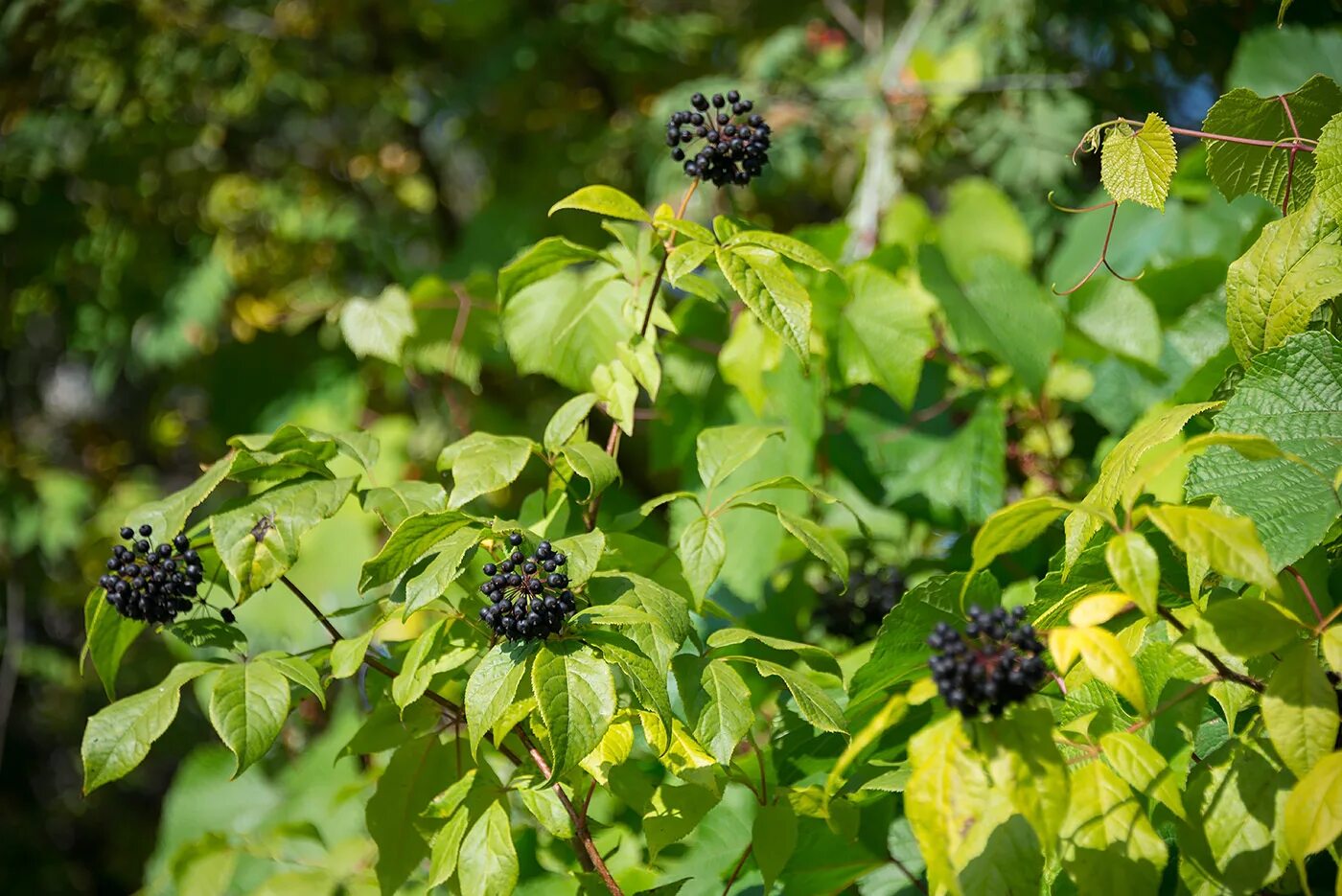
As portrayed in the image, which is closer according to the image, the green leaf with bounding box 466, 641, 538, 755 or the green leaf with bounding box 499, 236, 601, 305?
the green leaf with bounding box 466, 641, 538, 755

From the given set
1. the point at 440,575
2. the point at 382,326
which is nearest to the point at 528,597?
the point at 440,575

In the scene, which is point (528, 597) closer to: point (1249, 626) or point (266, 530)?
point (266, 530)

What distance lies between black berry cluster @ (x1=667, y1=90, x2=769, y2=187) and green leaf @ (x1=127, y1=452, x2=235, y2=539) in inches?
21.2

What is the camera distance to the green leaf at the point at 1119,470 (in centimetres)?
77

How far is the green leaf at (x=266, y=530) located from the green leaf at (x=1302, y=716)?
750 millimetres

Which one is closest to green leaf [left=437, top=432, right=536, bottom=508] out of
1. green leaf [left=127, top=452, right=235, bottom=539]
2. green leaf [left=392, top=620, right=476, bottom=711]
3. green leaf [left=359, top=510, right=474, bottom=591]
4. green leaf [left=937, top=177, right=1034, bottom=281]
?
green leaf [left=359, top=510, right=474, bottom=591]

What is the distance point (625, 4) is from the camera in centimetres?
307

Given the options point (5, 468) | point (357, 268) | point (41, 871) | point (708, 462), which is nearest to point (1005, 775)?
point (708, 462)

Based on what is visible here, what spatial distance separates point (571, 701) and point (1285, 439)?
1.93 ft

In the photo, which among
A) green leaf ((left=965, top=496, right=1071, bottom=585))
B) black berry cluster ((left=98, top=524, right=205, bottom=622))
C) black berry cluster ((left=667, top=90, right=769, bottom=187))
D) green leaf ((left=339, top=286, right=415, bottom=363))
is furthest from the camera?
green leaf ((left=339, top=286, right=415, bottom=363))

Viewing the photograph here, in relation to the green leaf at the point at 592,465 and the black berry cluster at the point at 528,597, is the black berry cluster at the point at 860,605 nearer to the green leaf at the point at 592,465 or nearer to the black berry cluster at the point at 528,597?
the green leaf at the point at 592,465

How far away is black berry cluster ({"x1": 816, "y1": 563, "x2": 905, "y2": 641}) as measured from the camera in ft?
4.68

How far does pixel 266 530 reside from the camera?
0.92 metres

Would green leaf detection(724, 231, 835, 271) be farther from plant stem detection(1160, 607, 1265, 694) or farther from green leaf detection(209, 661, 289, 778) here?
green leaf detection(209, 661, 289, 778)
